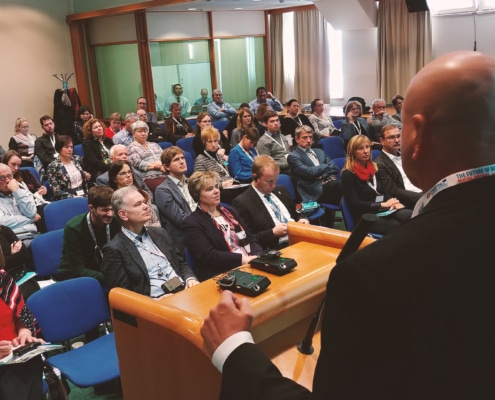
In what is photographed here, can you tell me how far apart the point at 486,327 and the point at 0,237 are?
14.2ft

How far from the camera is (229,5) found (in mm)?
11609

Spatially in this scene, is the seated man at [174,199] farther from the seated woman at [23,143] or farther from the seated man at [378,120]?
the seated man at [378,120]

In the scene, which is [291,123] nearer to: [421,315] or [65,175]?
[65,175]

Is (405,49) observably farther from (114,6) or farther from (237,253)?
(237,253)

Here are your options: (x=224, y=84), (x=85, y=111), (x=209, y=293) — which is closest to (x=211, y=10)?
(x=224, y=84)

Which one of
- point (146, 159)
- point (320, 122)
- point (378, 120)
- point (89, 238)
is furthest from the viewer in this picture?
point (320, 122)

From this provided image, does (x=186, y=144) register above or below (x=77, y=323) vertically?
above

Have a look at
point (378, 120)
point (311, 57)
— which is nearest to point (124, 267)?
point (378, 120)

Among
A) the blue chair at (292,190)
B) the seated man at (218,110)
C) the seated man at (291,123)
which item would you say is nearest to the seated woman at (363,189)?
the blue chair at (292,190)

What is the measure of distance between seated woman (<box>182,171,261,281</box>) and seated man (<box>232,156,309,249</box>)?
31 centimetres

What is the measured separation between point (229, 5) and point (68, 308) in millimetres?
9822

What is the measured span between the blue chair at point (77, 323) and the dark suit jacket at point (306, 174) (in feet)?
10.2

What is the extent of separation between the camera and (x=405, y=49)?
1146cm

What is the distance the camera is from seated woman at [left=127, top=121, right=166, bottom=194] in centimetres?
589
